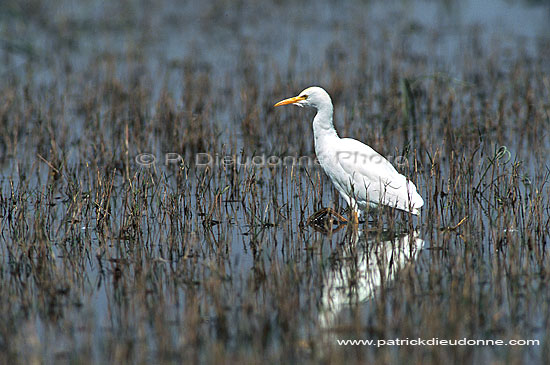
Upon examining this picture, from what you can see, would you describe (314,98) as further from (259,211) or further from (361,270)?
(361,270)

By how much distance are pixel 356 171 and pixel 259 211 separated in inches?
38.1

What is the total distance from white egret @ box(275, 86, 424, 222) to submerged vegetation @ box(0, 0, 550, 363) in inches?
7.3

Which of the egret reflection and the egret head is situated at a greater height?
the egret head

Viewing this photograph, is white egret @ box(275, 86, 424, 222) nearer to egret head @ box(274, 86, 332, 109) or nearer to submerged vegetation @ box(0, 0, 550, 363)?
egret head @ box(274, 86, 332, 109)

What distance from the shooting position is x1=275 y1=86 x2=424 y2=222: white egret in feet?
22.0

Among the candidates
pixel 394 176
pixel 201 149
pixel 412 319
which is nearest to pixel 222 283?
pixel 412 319

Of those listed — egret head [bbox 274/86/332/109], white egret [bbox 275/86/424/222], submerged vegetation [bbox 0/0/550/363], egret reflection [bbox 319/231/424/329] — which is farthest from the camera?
egret head [bbox 274/86/332/109]

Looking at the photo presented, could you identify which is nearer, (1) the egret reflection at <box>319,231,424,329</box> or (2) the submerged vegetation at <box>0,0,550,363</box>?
(2) the submerged vegetation at <box>0,0,550,363</box>

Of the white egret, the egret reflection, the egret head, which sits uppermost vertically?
the egret head

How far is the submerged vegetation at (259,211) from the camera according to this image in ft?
14.6

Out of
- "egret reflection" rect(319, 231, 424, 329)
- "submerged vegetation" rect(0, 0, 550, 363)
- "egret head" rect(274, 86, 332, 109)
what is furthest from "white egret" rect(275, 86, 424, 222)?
"egret reflection" rect(319, 231, 424, 329)

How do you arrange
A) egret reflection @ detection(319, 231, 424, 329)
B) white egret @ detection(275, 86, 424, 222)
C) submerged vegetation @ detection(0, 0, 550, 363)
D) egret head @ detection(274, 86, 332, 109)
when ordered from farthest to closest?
egret head @ detection(274, 86, 332, 109), white egret @ detection(275, 86, 424, 222), egret reflection @ detection(319, 231, 424, 329), submerged vegetation @ detection(0, 0, 550, 363)

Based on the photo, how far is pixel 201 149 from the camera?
30.3 ft

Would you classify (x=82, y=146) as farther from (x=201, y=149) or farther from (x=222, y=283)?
(x=222, y=283)
